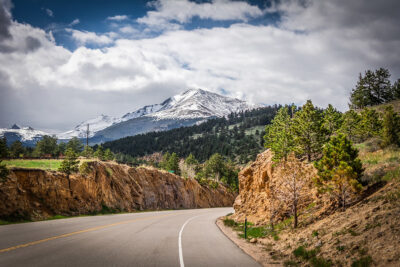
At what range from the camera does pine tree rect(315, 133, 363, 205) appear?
12.8 m

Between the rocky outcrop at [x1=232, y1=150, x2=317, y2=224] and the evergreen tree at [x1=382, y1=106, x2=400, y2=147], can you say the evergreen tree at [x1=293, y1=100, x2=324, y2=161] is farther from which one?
the evergreen tree at [x1=382, y1=106, x2=400, y2=147]

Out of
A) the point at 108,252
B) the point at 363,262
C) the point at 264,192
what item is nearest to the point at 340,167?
the point at 363,262

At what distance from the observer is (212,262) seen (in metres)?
9.48

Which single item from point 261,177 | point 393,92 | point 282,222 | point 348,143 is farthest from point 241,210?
point 393,92

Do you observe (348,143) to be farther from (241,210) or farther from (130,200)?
(130,200)

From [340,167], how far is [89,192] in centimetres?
2698

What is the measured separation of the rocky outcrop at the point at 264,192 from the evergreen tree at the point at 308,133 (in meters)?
3.36

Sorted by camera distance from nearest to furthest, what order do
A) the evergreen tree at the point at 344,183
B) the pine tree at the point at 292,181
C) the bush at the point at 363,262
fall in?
the bush at the point at 363,262 < the evergreen tree at the point at 344,183 < the pine tree at the point at 292,181

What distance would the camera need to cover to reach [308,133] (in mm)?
26516

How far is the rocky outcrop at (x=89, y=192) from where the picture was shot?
21078 millimetres

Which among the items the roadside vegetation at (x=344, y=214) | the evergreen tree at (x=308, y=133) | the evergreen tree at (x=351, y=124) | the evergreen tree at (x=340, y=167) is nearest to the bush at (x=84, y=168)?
the roadside vegetation at (x=344, y=214)

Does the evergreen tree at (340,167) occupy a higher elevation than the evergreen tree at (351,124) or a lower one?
lower

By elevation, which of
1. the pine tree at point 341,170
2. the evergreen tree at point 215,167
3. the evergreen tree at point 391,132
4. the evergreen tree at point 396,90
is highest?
the evergreen tree at point 396,90

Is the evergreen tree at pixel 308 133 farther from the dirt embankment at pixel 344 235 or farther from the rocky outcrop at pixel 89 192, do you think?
the rocky outcrop at pixel 89 192
